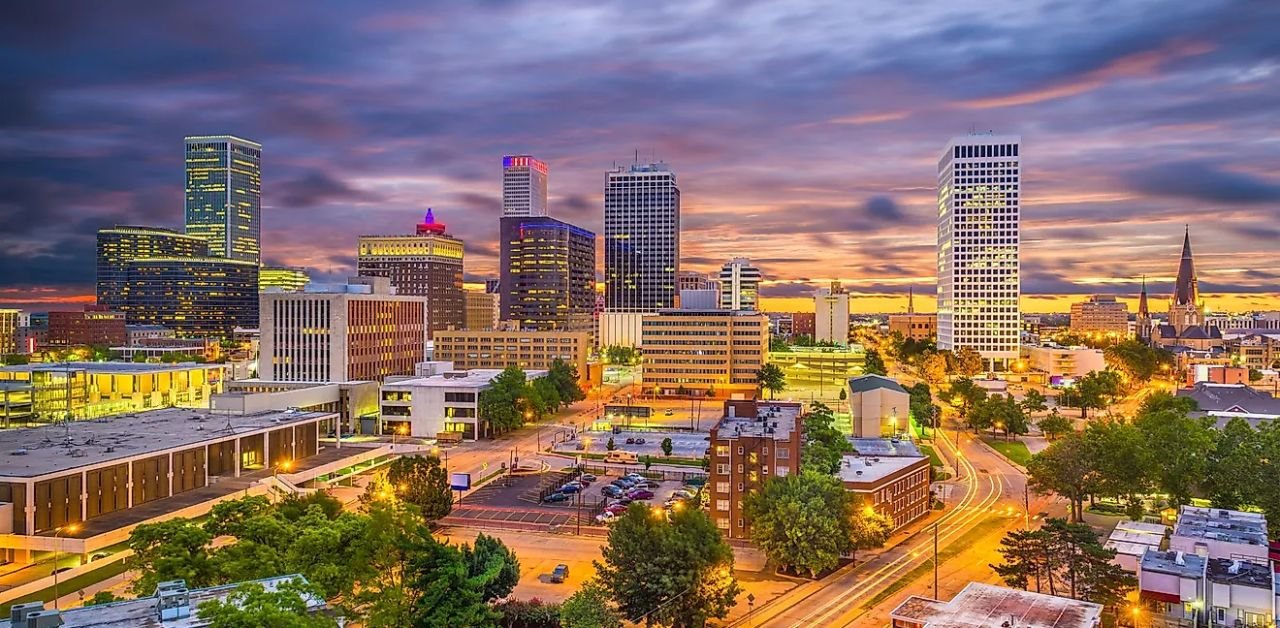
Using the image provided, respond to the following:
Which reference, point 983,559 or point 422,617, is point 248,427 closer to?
point 422,617

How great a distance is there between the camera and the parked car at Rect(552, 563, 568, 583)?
59719 millimetres

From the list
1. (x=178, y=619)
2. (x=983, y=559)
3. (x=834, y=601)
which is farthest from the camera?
(x=983, y=559)

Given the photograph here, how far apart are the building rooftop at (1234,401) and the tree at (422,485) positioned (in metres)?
105

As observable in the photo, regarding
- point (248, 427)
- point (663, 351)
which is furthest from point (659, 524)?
point (663, 351)

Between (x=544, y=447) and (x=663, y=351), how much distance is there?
67.8m

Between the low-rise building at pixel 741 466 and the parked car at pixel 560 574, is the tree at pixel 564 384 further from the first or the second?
the parked car at pixel 560 574

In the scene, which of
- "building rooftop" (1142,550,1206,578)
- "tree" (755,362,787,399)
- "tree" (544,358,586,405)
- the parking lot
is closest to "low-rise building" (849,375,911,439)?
the parking lot

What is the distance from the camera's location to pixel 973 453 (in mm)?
112000

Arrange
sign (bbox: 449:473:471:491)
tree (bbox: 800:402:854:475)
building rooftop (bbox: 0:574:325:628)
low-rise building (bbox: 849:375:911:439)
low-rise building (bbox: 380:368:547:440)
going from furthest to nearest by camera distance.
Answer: low-rise building (bbox: 380:368:547:440), low-rise building (bbox: 849:375:911:439), sign (bbox: 449:473:471:491), tree (bbox: 800:402:854:475), building rooftop (bbox: 0:574:325:628)

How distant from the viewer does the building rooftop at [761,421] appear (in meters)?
72.8

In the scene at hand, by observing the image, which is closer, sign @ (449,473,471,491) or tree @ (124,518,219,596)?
tree @ (124,518,219,596)

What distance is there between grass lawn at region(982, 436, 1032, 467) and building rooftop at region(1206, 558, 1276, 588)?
5487 centimetres

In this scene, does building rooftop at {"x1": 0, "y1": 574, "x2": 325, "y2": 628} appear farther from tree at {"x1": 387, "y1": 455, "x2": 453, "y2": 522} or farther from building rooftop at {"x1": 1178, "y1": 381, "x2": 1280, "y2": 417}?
building rooftop at {"x1": 1178, "y1": 381, "x2": 1280, "y2": 417}

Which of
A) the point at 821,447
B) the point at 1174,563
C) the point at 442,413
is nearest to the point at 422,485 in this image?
the point at 821,447
